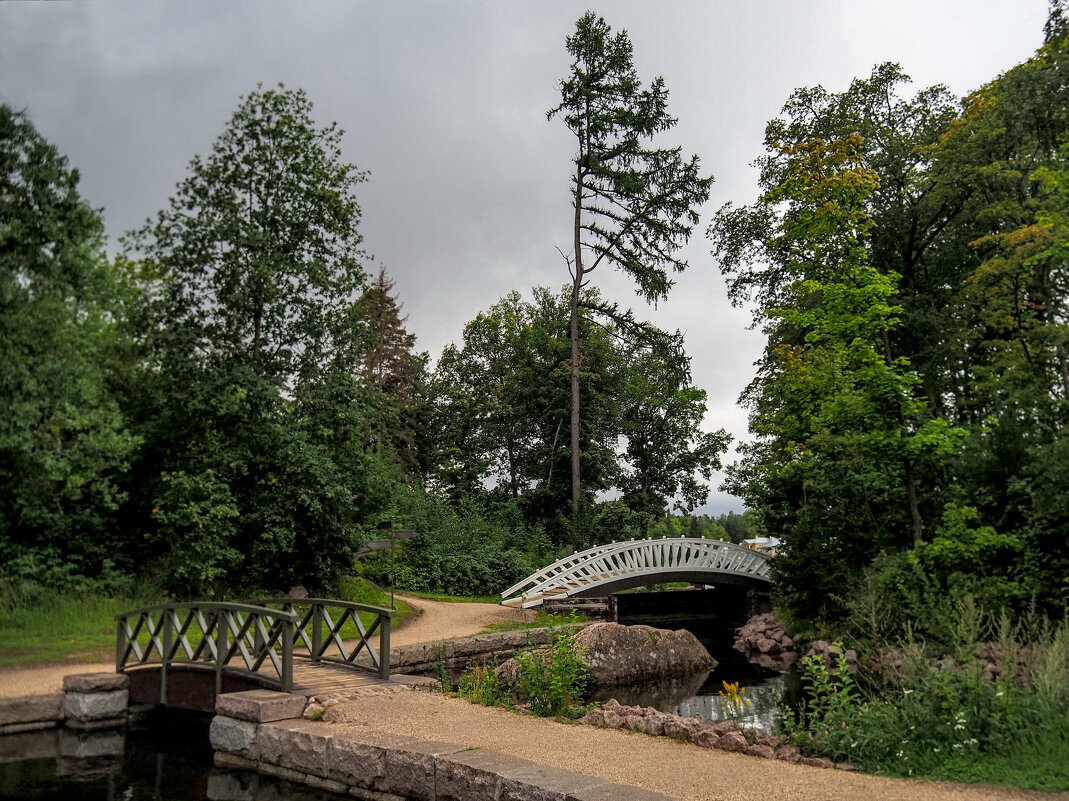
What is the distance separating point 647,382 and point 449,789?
30174mm

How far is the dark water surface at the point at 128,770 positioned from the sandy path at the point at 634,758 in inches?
43.9

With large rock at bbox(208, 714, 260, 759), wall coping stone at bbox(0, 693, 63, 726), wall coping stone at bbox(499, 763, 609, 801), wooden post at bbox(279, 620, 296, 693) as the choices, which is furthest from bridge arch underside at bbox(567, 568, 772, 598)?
wall coping stone at bbox(499, 763, 609, 801)

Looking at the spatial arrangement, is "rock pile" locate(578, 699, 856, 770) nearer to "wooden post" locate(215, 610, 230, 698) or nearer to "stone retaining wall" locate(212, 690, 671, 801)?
"stone retaining wall" locate(212, 690, 671, 801)

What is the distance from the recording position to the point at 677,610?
2903 centimetres

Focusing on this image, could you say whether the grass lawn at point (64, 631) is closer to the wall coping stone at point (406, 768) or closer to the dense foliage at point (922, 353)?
the wall coping stone at point (406, 768)

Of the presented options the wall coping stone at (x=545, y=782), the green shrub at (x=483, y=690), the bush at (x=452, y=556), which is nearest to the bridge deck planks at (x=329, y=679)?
the green shrub at (x=483, y=690)

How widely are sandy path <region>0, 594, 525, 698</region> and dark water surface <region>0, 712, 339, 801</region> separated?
119 centimetres

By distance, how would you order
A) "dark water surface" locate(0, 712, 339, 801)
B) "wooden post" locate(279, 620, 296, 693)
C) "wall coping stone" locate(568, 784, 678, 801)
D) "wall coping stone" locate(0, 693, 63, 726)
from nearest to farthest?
"wall coping stone" locate(568, 784, 678, 801), "dark water surface" locate(0, 712, 339, 801), "wooden post" locate(279, 620, 296, 693), "wall coping stone" locate(0, 693, 63, 726)

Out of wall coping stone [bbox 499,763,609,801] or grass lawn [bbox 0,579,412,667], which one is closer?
wall coping stone [bbox 499,763,609,801]

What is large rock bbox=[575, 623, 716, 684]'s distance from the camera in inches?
546

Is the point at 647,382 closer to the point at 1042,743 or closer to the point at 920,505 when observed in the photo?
the point at 920,505

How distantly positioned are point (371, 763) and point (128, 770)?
3755 mm

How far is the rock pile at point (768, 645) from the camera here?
Result: 17.6 meters

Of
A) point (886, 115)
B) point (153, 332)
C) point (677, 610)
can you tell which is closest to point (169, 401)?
point (153, 332)
